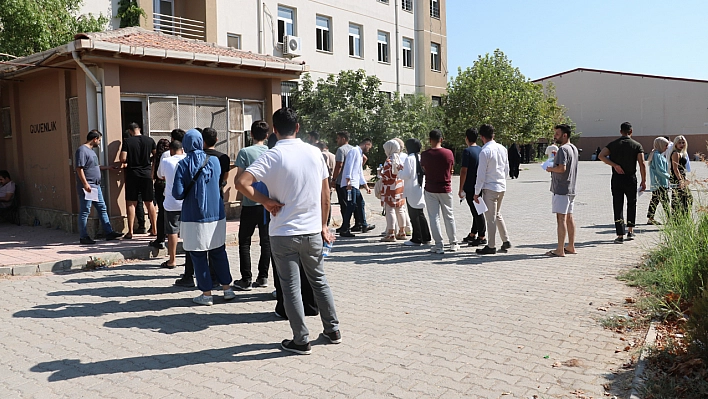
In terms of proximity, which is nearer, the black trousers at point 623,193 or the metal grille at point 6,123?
the black trousers at point 623,193

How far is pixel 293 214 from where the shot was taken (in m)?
5.19

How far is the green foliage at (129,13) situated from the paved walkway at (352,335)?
13.6 metres

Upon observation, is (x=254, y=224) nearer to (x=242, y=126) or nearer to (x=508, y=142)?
(x=242, y=126)

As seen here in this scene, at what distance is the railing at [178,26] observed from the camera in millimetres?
22422

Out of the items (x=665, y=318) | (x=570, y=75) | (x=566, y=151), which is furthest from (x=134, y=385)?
(x=570, y=75)

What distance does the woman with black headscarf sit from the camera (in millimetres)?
10562

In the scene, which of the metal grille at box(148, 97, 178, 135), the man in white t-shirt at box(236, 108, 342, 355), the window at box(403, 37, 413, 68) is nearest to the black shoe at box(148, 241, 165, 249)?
the metal grille at box(148, 97, 178, 135)

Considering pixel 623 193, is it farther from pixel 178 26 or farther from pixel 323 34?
pixel 323 34

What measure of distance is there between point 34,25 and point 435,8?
25.6m

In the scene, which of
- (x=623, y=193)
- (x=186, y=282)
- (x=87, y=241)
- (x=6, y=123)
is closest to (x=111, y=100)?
(x=87, y=241)

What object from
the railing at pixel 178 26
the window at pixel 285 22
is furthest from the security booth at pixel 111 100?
the window at pixel 285 22

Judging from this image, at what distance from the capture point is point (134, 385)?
464 centimetres

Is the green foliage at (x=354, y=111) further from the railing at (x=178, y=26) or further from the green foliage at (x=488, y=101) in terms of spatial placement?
the green foliage at (x=488, y=101)

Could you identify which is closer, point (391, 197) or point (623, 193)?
point (623, 193)
